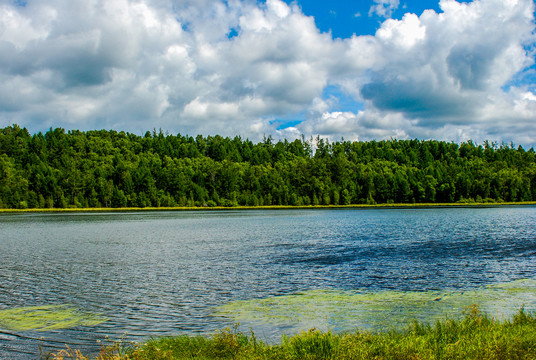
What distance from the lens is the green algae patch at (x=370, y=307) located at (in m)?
18.4

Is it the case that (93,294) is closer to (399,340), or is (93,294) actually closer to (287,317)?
(287,317)

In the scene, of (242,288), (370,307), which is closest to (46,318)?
(242,288)

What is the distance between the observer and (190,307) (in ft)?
72.4

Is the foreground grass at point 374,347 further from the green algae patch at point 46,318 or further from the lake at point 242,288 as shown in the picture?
the green algae patch at point 46,318

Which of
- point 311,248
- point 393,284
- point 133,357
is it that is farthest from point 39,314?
point 311,248

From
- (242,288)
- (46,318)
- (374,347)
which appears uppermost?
(374,347)

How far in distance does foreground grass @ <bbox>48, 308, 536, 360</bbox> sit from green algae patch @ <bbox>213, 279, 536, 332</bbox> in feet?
11.6

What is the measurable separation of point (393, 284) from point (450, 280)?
4.20 m

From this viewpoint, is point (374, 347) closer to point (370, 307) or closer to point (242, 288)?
point (370, 307)

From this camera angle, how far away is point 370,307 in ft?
68.7

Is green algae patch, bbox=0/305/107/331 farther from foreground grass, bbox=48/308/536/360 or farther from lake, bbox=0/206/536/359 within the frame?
foreground grass, bbox=48/308/536/360

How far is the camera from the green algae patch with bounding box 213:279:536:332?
18391 millimetres

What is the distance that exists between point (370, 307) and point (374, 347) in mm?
8774

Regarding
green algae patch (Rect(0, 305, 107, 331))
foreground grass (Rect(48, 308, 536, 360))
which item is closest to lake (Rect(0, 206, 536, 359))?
green algae patch (Rect(0, 305, 107, 331))
